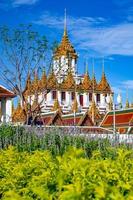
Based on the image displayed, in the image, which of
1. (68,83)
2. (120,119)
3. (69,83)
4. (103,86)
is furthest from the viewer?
(103,86)

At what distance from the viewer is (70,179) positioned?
8.47 feet

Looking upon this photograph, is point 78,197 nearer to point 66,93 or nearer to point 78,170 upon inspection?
point 78,170

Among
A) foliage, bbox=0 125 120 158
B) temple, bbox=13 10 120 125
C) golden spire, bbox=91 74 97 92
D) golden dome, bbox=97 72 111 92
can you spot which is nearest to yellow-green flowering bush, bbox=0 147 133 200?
foliage, bbox=0 125 120 158

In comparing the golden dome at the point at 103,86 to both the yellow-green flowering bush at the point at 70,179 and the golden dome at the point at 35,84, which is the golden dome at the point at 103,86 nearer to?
the golden dome at the point at 35,84

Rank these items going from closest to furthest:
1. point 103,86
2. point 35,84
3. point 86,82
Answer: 1. point 35,84
2. point 86,82
3. point 103,86

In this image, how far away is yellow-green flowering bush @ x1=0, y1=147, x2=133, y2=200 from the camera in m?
2.13

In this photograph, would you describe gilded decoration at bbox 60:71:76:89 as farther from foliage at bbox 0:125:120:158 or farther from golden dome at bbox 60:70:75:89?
foliage at bbox 0:125:120:158

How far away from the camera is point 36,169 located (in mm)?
3242

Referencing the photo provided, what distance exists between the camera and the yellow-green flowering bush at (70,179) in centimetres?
213

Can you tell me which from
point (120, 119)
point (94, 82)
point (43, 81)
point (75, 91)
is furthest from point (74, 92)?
point (120, 119)

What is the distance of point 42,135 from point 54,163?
11.7 meters

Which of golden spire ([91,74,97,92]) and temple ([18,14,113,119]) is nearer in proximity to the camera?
temple ([18,14,113,119])

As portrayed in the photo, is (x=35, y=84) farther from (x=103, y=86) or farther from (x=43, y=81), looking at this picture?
(x=103, y=86)

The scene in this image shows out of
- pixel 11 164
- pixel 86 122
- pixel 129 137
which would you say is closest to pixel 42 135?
pixel 129 137
